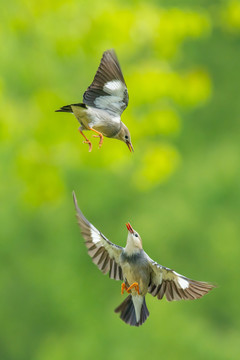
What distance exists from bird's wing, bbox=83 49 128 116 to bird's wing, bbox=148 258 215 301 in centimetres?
55

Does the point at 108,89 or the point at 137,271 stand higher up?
the point at 108,89

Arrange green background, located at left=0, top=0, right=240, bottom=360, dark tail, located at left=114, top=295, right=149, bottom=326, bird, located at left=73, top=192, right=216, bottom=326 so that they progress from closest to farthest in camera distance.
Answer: bird, located at left=73, top=192, right=216, bottom=326 → dark tail, located at left=114, top=295, right=149, bottom=326 → green background, located at left=0, top=0, right=240, bottom=360

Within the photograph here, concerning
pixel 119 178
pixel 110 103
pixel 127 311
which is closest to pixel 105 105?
pixel 110 103

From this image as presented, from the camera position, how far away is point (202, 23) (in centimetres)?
623

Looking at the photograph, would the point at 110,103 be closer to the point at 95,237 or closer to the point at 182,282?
the point at 95,237

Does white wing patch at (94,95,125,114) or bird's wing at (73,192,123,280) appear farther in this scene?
→ bird's wing at (73,192,123,280)

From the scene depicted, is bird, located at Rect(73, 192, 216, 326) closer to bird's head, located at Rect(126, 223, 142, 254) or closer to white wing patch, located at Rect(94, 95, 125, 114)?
bird's head, located at Rect(126, 223, 142, 254)

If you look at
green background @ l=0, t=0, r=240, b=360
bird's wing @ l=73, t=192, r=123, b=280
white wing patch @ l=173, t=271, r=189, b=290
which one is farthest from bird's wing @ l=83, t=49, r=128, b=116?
green background @ l=0, t=0, r=240, b=360

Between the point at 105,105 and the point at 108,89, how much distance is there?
0.05 meters

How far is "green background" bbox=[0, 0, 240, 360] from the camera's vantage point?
19.7 feet

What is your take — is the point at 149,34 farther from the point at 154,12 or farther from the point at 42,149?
the point at 42,149

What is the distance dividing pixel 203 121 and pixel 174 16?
3.41 meters

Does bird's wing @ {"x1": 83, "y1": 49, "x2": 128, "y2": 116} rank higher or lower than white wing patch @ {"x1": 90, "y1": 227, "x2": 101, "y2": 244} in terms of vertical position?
higher

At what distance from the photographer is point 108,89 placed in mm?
1949
